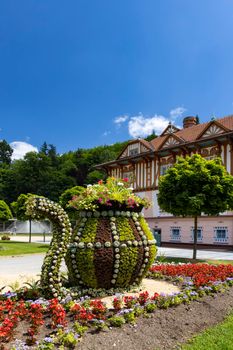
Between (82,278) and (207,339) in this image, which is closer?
(207,339)

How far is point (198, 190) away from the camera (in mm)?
16562

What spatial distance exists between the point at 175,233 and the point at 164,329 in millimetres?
24801

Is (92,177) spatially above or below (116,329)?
above

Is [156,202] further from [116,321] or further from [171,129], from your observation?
[116,321]

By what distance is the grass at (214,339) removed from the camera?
5.07 meters

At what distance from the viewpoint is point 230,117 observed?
30078 mm

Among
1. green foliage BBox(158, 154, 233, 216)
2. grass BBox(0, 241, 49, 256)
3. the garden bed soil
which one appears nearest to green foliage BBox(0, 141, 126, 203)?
grass BBox(0, 241, 49, 256)

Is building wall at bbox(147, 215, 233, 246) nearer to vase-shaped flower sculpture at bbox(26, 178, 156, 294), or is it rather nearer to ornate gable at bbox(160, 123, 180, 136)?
ornate gable at bbox(160, 123, 180, 136)

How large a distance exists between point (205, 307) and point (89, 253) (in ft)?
7.98

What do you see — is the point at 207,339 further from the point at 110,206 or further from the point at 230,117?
the point at 230,117

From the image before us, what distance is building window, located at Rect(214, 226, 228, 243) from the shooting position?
26047 millimetres

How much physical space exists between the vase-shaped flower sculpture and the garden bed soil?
1.31m

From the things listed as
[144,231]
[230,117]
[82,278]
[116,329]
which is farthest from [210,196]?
[230,117]

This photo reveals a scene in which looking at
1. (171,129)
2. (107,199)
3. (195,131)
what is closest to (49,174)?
(171,129)
